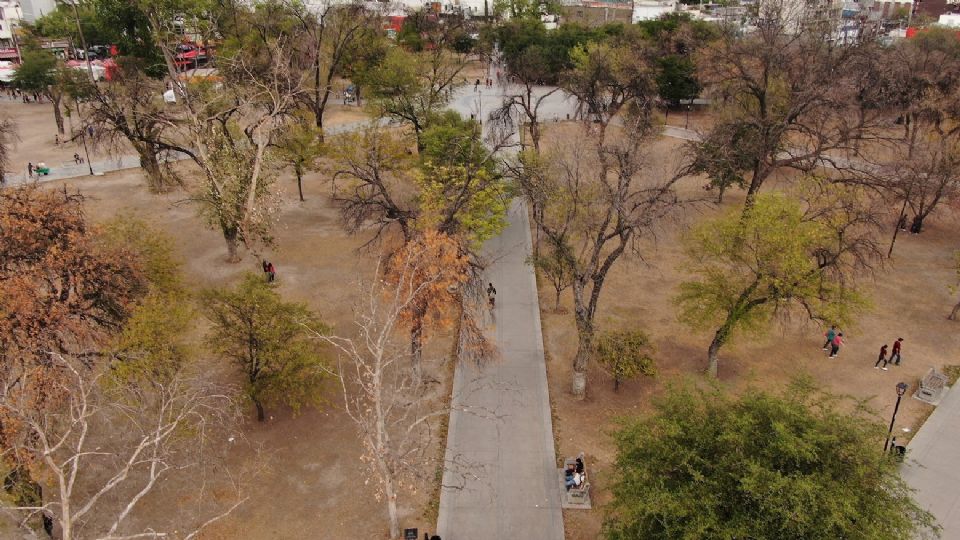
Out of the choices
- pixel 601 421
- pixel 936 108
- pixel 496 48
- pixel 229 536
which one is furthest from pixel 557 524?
pixel 496 48

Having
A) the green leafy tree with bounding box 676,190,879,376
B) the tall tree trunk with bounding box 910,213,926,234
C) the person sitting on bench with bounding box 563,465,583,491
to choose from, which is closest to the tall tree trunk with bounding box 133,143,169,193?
the person sitting on bench with bounding box 563,465,583,491

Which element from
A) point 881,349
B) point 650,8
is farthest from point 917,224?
point 650,8

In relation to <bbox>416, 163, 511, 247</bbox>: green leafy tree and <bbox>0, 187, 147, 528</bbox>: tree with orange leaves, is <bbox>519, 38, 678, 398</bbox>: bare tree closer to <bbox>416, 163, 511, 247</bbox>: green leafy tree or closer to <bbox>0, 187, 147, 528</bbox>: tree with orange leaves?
<bbox>416, 163, 511, 247</bbox>: green leafy tree

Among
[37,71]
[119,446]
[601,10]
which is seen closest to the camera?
[119,446]

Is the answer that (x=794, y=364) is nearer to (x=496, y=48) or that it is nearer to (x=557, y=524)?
(x=557, y=524)

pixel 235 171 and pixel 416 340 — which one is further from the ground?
pixel 235 171

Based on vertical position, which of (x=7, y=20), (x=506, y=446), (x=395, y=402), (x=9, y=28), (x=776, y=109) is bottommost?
(x=506, y=446)

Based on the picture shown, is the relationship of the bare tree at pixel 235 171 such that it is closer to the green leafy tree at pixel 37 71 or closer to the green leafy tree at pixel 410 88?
the green leafy tree at pixel 410 88

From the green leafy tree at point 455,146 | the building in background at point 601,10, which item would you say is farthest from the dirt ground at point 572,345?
the building in background at point 601,10

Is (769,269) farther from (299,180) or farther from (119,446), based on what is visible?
(299,180)
